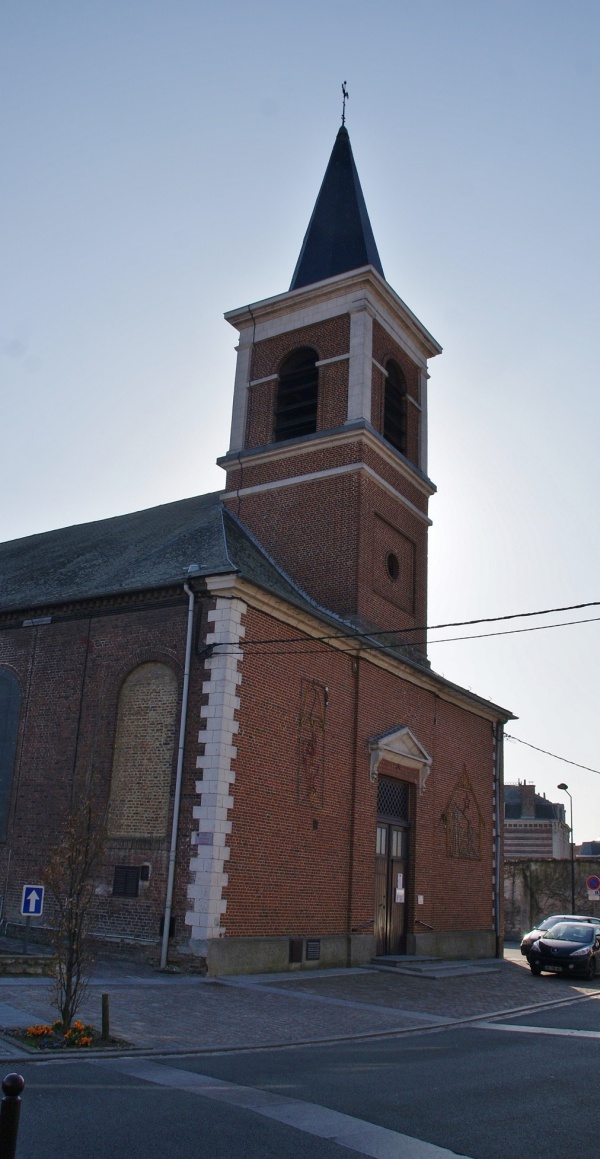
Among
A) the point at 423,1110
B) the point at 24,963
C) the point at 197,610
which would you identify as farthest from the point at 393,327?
the point at 423,1110

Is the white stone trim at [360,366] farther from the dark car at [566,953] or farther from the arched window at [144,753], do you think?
the dark car at [566,953]

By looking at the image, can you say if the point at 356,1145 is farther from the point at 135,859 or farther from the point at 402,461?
the point at 402,461

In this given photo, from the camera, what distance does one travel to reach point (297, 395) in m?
26.0

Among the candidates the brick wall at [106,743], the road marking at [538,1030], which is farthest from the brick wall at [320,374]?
the road marking at [538,1030]

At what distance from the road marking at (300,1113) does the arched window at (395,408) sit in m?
19.6

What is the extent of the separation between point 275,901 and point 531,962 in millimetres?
7584

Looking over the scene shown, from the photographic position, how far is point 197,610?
57.8 ft

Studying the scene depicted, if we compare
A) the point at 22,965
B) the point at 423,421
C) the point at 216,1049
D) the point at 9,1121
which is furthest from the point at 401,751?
the point at 9,1121

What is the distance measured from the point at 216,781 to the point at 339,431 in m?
10.6

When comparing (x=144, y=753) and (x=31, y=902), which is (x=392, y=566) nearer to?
(x=144, y=753)

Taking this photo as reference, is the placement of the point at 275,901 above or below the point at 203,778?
below

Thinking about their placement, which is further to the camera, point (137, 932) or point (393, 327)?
point (393, 327)

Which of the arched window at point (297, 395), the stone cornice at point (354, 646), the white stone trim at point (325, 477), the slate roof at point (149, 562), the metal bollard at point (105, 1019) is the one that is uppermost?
the arched window at point (297, 395)

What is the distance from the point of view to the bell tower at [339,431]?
2333 cm
